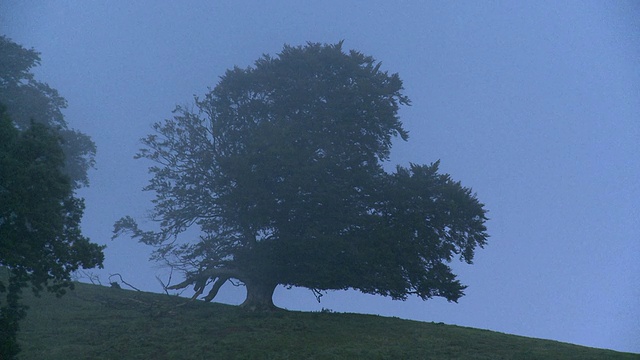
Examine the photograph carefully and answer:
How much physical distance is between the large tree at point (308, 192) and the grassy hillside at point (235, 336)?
9.55ft

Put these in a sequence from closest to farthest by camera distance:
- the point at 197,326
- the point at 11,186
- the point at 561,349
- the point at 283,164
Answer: the point at 11,186, the point at 561,349, the point at 197,326, the point at 283,164

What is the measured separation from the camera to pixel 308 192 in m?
39.4

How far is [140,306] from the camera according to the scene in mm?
39969

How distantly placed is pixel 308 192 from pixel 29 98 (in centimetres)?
2218

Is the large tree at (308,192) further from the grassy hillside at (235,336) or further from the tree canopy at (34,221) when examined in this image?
the tree canopy at (34,221)

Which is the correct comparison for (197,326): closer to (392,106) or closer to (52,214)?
(52,214)

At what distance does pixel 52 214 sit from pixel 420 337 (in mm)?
19075

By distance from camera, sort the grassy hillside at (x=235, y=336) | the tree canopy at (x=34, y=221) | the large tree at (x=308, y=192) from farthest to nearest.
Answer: the large tree at (x=308, y=192) < the grassy hillside at (x=235, y=336) < the tree canopy at (x=34, y=221)

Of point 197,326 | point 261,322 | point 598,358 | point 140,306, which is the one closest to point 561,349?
point 598,358

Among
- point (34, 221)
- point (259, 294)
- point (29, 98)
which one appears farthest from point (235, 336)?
point (29, 98)

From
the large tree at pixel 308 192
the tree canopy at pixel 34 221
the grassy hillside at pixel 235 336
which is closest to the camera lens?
the tree canopy at pixel 34 221

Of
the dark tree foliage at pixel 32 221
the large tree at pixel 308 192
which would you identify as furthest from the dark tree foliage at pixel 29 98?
the dark tree foliage at pixel 32 221

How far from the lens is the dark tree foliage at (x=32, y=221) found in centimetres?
2566

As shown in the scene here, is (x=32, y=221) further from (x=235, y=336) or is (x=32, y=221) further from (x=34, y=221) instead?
(x=235, y=336)
